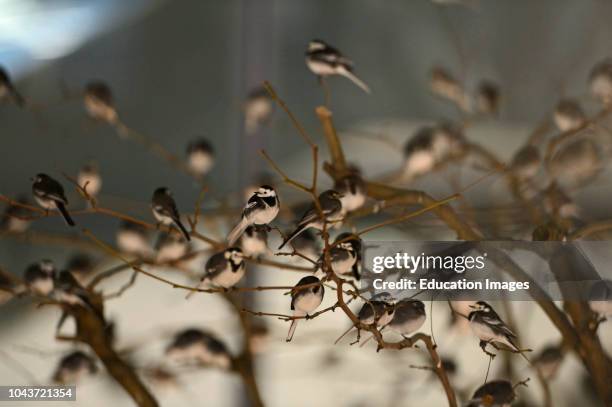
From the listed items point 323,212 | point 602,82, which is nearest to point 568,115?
point 602,82

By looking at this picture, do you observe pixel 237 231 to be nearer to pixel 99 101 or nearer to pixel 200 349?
pixel 200 349

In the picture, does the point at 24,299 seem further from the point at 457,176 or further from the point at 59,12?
the point at 457,176

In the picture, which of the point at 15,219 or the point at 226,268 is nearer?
the point at 226,268

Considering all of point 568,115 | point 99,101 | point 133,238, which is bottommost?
point 133,238

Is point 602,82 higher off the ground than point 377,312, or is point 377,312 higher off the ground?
point 602,82

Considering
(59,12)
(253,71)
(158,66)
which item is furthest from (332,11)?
(59,12)
